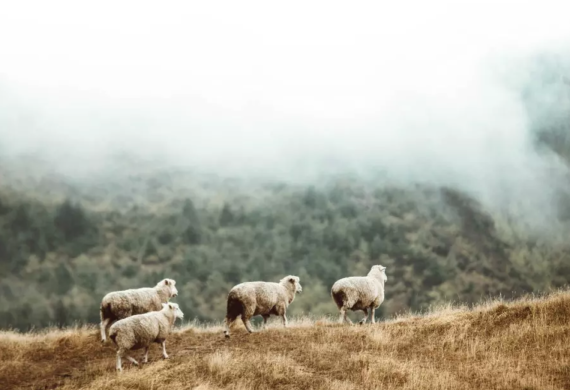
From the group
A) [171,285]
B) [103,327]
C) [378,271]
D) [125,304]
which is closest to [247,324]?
[171,285]

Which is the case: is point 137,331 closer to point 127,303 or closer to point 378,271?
point 127,303

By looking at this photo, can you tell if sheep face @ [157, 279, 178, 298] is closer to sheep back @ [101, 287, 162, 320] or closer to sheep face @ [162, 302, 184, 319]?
sheep back @ [101, 287, 162, 320]

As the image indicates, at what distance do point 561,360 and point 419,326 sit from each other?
515 centimetres

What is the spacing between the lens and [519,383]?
1244cm

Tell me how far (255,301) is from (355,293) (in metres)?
4.47

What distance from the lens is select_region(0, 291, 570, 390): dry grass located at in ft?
42.7

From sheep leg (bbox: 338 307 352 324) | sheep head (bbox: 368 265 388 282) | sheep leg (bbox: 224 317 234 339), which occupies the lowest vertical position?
sheep leg (bbox: 338 307 352 324)

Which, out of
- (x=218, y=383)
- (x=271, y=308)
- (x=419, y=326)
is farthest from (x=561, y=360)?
(x=271, y=308)

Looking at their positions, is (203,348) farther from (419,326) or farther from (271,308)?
(419,326)

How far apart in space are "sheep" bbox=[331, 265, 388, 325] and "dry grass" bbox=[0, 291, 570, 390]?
3.76ft

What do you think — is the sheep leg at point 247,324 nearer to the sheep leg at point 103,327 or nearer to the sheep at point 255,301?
the sheep at point 255,301

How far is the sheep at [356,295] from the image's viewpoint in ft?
69.6

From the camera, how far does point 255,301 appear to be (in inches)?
754

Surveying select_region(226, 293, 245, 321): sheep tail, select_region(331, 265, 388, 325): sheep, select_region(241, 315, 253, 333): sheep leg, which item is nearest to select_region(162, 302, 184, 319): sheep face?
select_region(226, 293, 245, 321): sheep tail
